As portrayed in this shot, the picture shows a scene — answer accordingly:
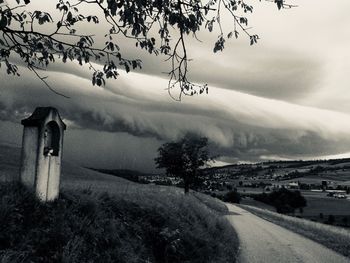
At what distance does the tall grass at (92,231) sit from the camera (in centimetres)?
719

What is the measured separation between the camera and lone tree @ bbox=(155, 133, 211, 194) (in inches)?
2335

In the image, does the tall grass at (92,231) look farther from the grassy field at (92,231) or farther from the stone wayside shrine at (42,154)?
the stone wayside shrine at (42,154)

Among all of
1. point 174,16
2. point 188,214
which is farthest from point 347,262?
point 174,16

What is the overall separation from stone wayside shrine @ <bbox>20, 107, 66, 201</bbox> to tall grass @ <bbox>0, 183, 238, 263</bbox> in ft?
1.04

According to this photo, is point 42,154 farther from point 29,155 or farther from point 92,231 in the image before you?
point 92,231

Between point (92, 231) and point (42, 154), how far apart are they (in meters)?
2.20

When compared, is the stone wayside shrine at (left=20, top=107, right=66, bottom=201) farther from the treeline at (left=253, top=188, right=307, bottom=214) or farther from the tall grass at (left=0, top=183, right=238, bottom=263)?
the treeline at (left=253, top=188, right=307, bottom=214)

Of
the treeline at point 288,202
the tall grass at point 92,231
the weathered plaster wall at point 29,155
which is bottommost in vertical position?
the treeline at point 288,202

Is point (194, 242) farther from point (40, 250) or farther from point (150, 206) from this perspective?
point (40, 250)

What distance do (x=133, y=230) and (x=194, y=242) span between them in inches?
110

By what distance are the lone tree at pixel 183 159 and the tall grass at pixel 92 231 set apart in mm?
45392

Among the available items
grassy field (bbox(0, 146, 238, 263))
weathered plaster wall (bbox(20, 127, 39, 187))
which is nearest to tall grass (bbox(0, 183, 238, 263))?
grassy field (bbox(0, 146, 238, 263))

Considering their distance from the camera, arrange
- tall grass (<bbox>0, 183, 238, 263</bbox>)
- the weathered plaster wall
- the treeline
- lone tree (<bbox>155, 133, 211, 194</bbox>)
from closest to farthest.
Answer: tall grass (<bbox>0, 183, 238, 263</bbox>), the weathered plaster wall, lone tree (<bbox>155, 133, 211, 194</bbox>), the treeline

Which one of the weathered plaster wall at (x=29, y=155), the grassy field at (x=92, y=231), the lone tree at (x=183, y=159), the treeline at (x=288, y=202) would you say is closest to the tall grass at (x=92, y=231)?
the grassy field at (x=92, y=231)
